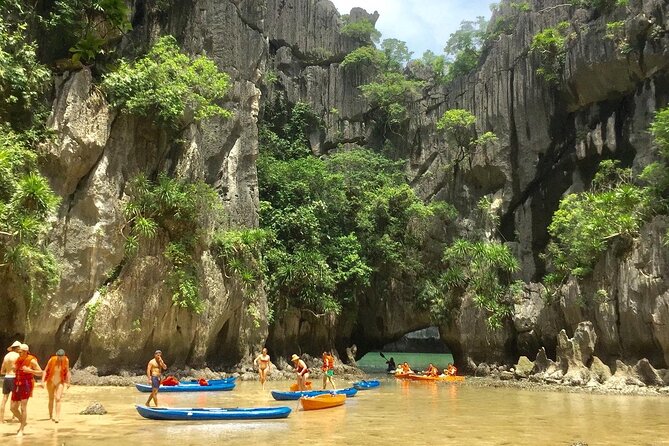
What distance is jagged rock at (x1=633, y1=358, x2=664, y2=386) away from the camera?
62.3 feet

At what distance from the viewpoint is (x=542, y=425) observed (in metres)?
11.0

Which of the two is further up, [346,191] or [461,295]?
[346,191]

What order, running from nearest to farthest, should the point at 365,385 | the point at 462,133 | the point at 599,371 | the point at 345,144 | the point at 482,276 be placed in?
1. the point at 365,385
2. the point at 599,371
3. the point at 482,276
4. the point at 462,133
5. the point at 345,144

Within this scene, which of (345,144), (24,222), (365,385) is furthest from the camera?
(345,144)

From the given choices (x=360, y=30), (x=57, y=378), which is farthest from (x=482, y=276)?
(x=57, y=378)

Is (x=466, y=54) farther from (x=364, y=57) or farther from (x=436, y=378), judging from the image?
(x=436, y=378)

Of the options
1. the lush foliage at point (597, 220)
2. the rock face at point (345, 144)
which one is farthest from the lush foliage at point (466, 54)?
the lush foliage at point (597, 220)

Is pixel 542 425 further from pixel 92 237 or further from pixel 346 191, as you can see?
pixel 346 191

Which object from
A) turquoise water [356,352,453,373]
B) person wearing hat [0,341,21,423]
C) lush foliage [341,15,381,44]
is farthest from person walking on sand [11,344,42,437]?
lush foliage [341,15,381,44]

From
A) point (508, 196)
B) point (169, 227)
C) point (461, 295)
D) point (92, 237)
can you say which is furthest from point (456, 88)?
point (92, 237)

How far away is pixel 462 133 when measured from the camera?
32.1 metres

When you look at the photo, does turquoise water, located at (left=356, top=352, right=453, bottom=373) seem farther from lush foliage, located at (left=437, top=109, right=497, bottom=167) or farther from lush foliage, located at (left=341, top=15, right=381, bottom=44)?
lush foliage, located at (left=341, top=15, right=381, bottom=44)

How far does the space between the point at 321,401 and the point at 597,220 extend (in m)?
15.2

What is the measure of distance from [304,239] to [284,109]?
36.5ft
